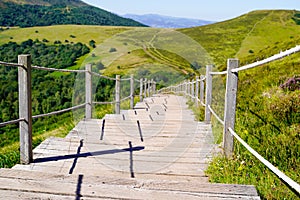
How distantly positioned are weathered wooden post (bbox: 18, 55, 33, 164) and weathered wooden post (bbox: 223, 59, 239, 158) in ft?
6.25

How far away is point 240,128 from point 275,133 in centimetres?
47

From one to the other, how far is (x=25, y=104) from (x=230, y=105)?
1.96m

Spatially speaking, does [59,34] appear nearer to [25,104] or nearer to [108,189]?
[25,104]

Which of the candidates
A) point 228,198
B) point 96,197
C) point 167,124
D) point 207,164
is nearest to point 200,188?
point 228,198

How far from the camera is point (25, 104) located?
A: 2.96 meters

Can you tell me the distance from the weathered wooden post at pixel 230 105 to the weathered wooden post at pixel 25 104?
1.91 meters

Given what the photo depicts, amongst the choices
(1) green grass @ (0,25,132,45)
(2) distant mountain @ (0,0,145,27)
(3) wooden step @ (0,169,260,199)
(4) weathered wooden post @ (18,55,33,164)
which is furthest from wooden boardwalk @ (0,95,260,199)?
(2) distant mountain @ (0,0,145,27)

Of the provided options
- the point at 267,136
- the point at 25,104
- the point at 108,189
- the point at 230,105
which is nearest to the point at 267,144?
the point at 267,136

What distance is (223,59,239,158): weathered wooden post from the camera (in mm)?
3156

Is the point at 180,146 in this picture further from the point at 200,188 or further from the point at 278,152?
the point at 200,188

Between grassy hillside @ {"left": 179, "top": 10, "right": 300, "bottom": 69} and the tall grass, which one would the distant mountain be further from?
the tall grass

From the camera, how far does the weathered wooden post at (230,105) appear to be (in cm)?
316

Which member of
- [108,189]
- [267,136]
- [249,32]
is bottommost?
[108,189]

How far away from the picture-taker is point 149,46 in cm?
3444
